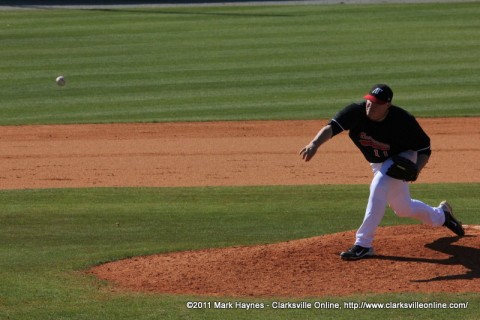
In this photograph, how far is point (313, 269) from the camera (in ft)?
26.8

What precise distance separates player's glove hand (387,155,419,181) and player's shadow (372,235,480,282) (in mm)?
780

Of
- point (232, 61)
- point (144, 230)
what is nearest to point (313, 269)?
point (144, 230)

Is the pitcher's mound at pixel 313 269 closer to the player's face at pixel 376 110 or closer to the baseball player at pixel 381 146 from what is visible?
the baseball player at pixel 381 146

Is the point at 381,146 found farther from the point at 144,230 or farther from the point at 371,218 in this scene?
the point at 144,230

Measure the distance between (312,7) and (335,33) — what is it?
4667 mm

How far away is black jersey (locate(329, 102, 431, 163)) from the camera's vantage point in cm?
795

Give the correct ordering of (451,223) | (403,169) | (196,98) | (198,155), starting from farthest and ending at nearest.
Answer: (196,98) < (198,155) < (451,223) < (403,169)

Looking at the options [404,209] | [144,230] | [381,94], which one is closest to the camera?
[381,94]

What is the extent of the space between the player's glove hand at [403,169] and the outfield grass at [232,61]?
1118 cm

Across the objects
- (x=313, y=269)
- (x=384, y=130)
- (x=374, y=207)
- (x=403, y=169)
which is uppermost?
(x=384, y=130)

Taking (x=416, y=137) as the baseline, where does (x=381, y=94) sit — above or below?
above

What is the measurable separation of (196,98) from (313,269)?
42.0ft

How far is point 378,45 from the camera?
81.6 ft

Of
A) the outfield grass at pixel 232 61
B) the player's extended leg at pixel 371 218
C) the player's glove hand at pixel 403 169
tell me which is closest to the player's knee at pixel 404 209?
the player's extended leg at pixel 371 218
